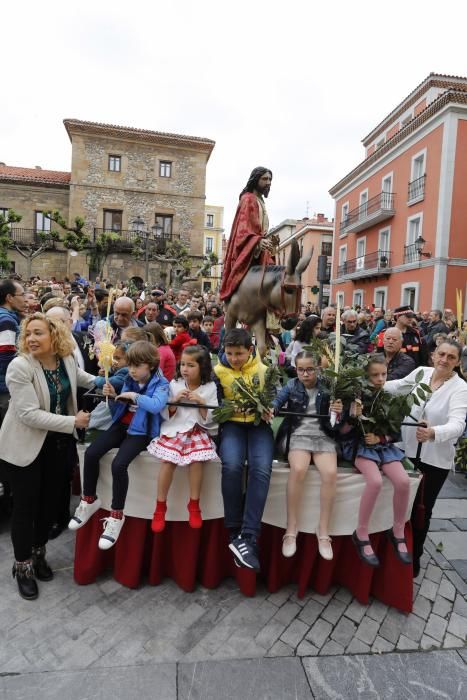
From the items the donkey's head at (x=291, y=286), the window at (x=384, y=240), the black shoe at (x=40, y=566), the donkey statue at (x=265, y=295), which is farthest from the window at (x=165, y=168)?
the black shoe at (x=40, y=566)

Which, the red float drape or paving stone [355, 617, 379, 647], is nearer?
paving stone [355, 617, 379, 647]

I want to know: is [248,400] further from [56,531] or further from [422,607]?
[56,531]

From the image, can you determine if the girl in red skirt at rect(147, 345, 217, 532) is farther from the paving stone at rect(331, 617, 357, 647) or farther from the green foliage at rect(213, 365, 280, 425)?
the paving stone at rect(331, 617, 357, 647)

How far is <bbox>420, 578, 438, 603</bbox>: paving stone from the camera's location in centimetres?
312

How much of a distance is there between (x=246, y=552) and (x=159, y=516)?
2.19ft

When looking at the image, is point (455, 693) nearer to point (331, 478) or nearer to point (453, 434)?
point (331, 478)

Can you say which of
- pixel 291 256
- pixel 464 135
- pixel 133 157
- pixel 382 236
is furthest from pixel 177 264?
pixel 291 256

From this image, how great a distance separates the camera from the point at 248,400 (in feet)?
9.36

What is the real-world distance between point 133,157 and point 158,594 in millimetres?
34065

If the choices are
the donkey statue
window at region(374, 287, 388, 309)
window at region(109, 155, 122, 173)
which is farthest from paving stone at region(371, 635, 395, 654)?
window at region(109, 155, 122, 173)

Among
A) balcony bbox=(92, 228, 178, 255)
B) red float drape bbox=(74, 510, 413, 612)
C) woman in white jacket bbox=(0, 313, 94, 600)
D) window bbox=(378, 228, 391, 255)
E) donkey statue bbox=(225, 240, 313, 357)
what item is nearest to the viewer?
woman in white jacket bbox=(0, 313, 94, 600)

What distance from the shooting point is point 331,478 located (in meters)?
2.84

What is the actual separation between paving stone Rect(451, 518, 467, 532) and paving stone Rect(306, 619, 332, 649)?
2.01 meters

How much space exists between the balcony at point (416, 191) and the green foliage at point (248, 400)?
20.4 metres
